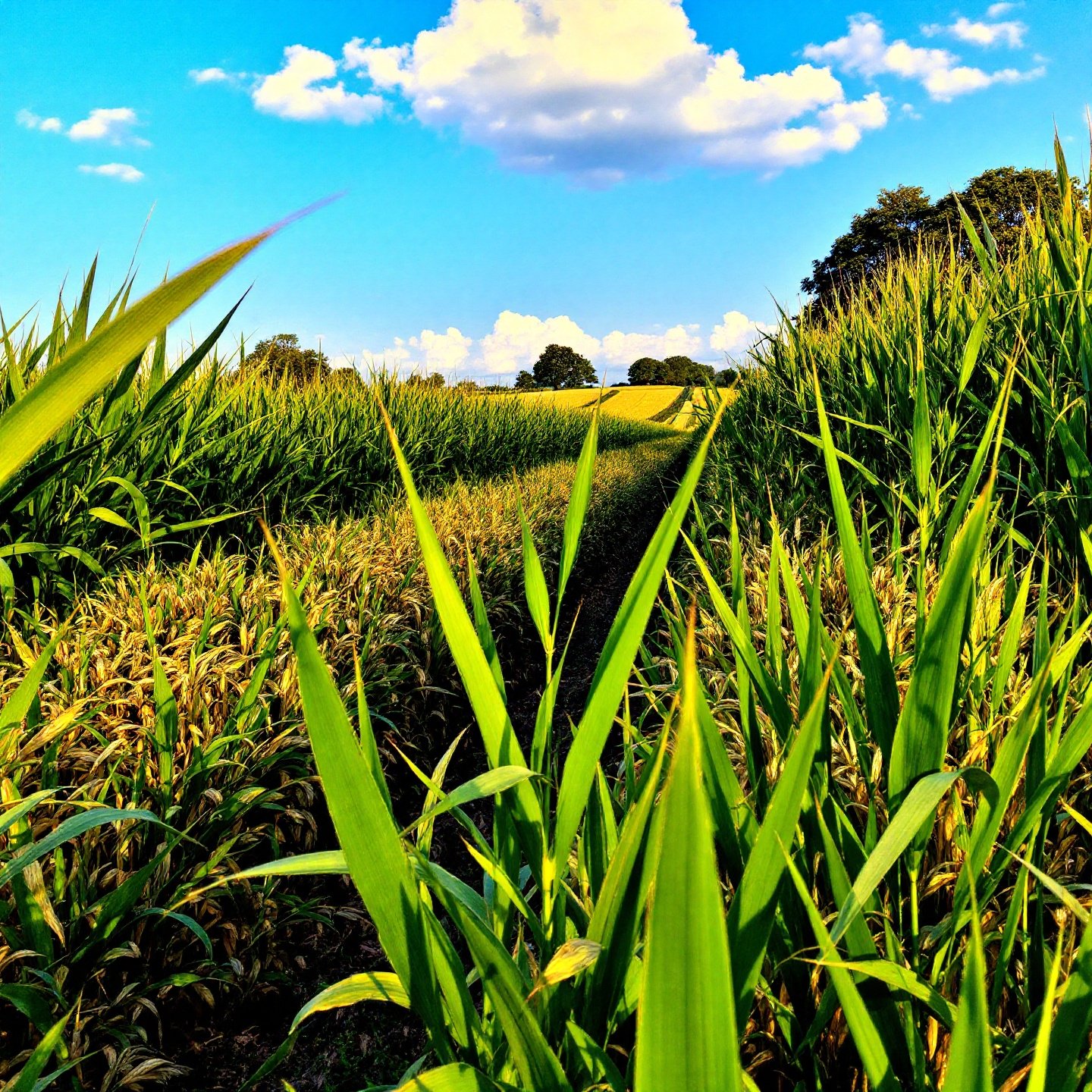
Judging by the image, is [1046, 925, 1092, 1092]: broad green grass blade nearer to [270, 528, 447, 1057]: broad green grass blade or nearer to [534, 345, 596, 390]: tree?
[270, 528, 447, 1057]: broad green grass blade

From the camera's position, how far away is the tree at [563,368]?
162 ft

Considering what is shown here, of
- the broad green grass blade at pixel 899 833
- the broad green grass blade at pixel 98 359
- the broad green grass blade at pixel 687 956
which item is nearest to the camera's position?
the broad green grass blade at pixel 98 359

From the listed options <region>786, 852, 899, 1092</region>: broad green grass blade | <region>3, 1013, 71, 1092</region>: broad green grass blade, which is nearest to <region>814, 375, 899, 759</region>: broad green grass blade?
<region>786, 852, 899, 1092</region>: broad green grass blade

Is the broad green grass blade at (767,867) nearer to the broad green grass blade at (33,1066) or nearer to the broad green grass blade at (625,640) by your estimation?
the broad green grass blade at (625,640)

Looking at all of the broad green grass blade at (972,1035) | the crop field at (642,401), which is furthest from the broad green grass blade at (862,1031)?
the crop field at (642,401)

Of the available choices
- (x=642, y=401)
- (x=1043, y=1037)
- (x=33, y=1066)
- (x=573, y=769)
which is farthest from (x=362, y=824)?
(x=642, y=401)

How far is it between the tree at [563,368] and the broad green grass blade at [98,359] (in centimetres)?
4909

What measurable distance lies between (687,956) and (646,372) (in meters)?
60.5

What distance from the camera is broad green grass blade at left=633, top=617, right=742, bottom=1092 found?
14.9 inches

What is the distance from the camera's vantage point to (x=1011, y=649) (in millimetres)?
1366

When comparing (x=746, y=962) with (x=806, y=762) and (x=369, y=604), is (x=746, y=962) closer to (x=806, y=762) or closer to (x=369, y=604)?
(x=806, y=762)

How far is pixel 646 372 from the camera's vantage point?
192ft

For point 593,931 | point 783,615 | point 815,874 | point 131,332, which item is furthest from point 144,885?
point 783,615

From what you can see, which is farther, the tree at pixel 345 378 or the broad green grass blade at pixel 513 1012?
the tree at pixel 345 378
